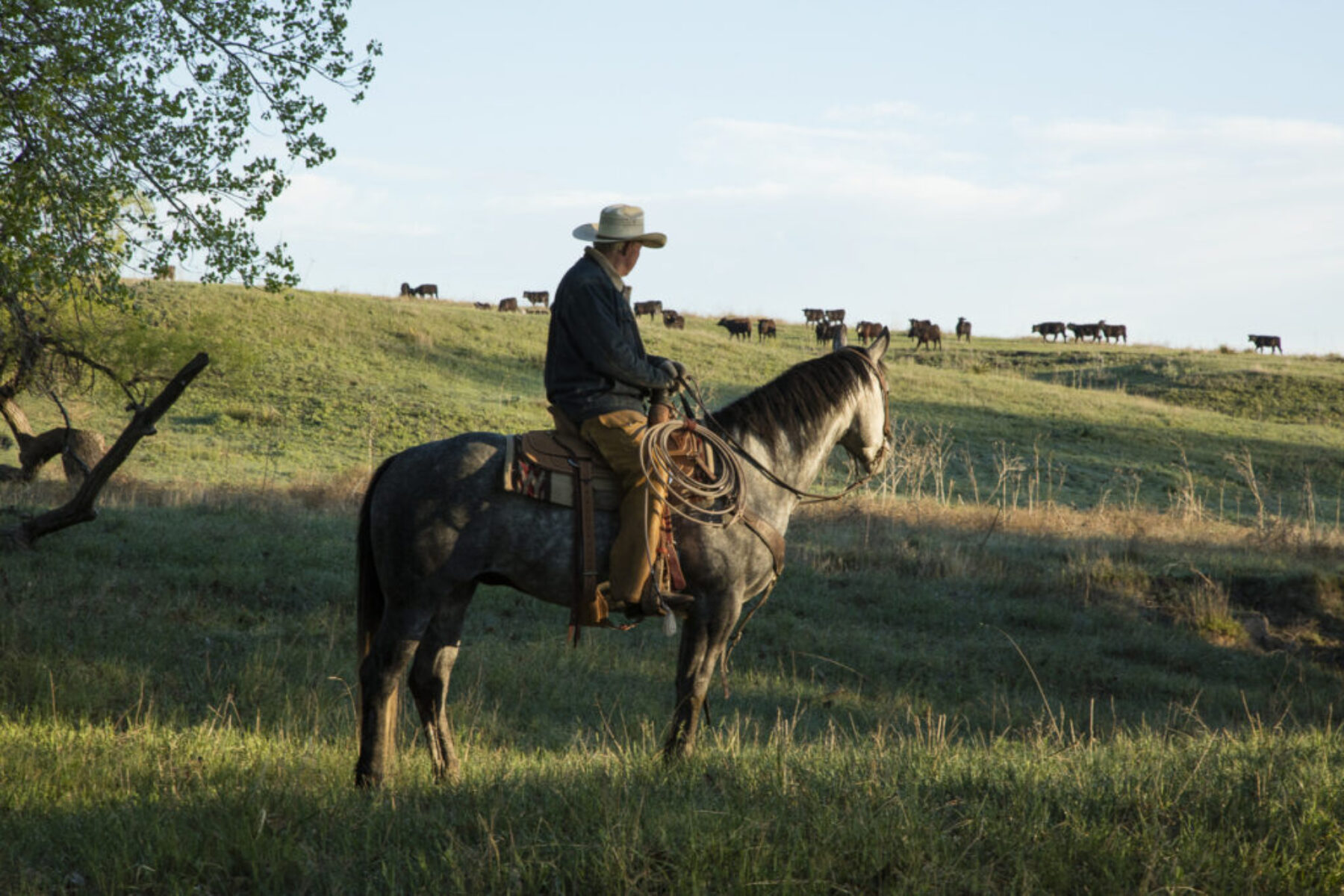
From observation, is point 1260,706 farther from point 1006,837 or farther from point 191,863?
point 191,863

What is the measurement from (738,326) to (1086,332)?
29080mm

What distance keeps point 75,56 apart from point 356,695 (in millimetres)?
7338

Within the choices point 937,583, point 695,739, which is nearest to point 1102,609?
point 937,583

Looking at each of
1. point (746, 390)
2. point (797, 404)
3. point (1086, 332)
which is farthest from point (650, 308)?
point (797, 404)

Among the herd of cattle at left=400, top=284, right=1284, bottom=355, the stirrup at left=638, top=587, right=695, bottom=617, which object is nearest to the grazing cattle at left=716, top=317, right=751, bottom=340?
the herd of cattle at left=400, top=284, right=1284, bottom=355

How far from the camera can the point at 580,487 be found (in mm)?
6215

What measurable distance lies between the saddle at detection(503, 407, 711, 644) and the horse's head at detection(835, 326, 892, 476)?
4.91 feet

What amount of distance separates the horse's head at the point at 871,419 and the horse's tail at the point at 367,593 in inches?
121

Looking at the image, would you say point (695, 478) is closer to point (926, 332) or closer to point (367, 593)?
point (367, 593)

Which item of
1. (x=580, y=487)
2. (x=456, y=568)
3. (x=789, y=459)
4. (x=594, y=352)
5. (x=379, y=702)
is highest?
(x=594, y=352)

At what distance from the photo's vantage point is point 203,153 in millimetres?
12664

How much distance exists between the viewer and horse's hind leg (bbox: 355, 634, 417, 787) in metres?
5.99

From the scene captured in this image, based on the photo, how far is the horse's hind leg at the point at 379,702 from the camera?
19.6 ft

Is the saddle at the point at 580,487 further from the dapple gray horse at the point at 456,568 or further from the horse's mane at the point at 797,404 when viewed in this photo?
the horse's mane at the point at 797,404
